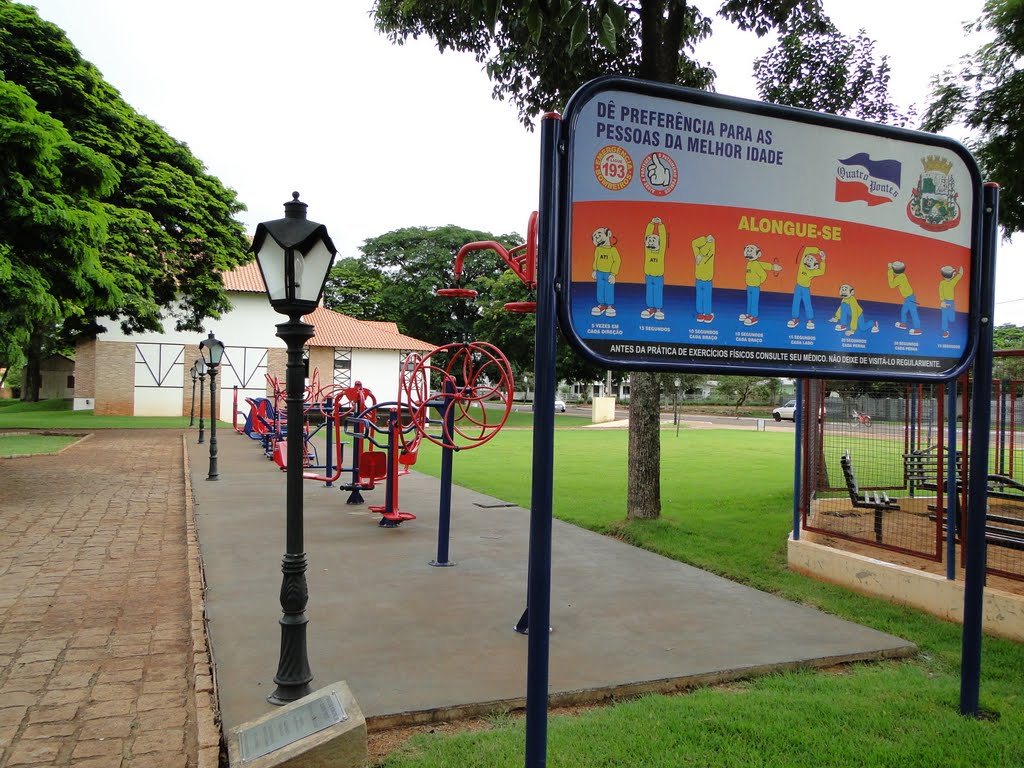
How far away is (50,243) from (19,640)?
7.57 m

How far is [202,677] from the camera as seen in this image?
14.3ft

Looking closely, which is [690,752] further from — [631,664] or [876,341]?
[876,341]

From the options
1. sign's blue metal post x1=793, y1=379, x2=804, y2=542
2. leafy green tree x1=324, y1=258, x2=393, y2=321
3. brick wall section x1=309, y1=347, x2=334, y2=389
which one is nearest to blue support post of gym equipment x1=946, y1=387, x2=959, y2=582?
sign's blue metal post x1=793, y1=379, x2=804, y2=542

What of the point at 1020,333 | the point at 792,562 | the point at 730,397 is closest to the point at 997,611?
the point at 792,562

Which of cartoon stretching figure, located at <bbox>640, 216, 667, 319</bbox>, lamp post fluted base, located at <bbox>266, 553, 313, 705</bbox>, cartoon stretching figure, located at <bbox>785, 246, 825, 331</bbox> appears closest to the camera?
cartoon stretching figure, located at <bbox>640, 216, 667, 319</bbox>

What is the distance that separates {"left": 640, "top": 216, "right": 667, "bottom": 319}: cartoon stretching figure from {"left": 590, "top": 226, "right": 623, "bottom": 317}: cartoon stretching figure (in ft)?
0.49

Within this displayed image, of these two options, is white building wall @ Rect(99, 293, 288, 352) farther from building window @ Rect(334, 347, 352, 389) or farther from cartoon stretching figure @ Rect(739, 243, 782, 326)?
cartoon stretching figure @ Rect(739, 243, 782, 326)

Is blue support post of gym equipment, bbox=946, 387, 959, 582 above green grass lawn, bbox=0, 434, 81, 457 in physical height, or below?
above

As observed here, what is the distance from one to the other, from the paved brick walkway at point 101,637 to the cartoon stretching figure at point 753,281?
119 inches

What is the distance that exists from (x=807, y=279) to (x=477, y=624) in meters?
3.34

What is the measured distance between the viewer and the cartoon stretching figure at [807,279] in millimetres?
3350

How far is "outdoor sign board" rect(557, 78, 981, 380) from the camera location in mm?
2943

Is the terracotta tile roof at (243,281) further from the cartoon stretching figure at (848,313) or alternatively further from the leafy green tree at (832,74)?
the cartoon stretching figure at (848,313)

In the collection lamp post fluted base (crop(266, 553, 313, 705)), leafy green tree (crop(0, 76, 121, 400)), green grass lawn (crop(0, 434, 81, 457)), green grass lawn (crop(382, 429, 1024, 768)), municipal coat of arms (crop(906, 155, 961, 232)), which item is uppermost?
leafy green tree (crop(0, 76, 121, 400))
